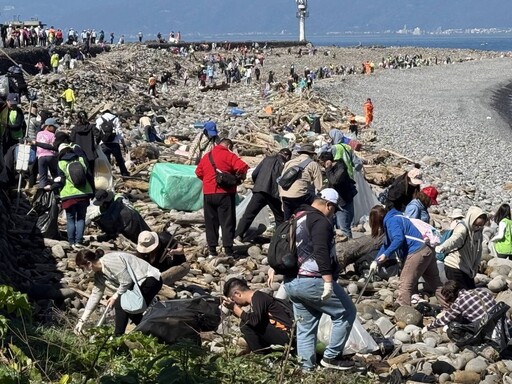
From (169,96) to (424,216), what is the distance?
95.2 feet

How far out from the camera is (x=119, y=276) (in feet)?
23.9

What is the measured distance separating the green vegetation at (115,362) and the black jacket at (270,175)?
4373mm

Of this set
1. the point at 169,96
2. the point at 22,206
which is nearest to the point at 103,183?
the point at 22,206

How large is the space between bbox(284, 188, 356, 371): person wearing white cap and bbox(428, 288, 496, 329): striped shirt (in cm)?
153

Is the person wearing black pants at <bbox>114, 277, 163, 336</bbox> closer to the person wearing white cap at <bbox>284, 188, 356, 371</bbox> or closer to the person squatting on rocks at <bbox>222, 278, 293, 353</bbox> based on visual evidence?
the person squatting on rocks at <bbox>222, 278, 293, 353</bbox>

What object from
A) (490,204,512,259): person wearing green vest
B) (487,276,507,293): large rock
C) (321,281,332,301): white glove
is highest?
(321,281,332,301): white glove

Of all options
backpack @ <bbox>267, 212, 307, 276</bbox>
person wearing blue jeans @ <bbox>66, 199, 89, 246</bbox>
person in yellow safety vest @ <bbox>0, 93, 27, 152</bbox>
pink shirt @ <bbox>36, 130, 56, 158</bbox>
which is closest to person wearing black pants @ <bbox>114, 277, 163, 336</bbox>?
backpack @ <bbox>267, 212, 307, 276</bbox>

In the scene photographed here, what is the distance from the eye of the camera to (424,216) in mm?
9531

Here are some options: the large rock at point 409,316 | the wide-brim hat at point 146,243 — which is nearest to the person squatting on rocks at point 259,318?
the wide-brim hat at point 146,243

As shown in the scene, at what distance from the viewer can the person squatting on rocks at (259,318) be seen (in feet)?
22.2

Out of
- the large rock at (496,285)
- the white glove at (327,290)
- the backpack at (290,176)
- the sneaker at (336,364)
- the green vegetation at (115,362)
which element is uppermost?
the backpack at (290,176)

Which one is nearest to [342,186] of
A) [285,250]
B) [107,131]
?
[107,131]

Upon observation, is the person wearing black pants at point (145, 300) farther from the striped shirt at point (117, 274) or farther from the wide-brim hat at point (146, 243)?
the wide-brim hat at point (146, 243)

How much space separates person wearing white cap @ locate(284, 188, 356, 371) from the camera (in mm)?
6477
